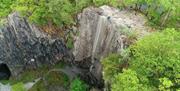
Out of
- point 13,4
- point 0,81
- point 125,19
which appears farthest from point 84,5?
point 0,81

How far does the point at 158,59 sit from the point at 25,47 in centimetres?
1517

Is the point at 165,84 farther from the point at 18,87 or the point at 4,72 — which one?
the point at 4,72

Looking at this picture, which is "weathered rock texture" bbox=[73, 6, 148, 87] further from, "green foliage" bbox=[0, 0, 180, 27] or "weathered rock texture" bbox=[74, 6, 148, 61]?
"green foliage" bbox=[0, 0, 180, 27]

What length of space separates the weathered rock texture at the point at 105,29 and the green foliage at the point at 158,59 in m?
4.39

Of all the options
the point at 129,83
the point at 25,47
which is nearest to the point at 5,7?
the point at 25,47

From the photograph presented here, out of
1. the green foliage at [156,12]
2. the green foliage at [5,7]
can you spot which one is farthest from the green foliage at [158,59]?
the green foliage at [5,7]

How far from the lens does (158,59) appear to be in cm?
1969

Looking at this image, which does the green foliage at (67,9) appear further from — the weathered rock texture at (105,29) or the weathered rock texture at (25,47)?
the weathered rock texture at (25,47)

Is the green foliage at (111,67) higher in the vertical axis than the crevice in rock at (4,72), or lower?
higher

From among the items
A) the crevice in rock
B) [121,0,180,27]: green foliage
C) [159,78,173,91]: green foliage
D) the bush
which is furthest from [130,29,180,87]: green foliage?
the crevice in rock

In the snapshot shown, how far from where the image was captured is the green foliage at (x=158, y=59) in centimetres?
1947

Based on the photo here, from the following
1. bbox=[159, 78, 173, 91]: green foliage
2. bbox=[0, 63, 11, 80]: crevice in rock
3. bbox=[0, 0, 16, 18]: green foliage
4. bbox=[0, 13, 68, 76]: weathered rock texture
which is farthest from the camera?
bbox=[0, 63, 11, 80]: crevice in rock

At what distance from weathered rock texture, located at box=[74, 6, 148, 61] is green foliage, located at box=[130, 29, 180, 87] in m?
4.39

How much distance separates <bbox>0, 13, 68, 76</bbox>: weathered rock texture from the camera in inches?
1176
